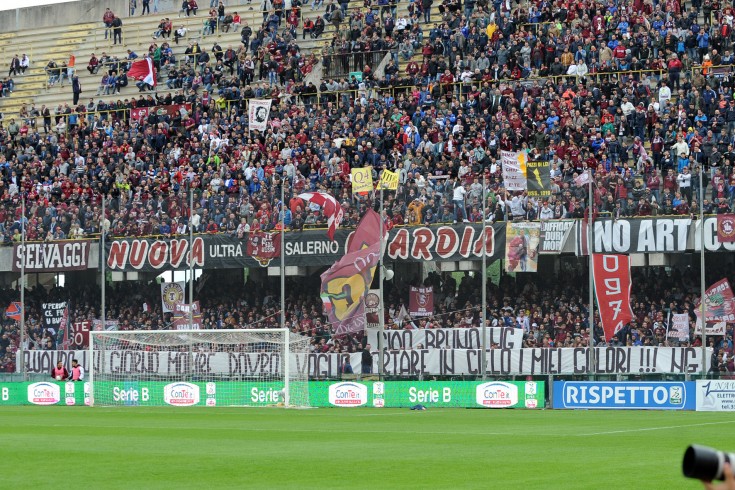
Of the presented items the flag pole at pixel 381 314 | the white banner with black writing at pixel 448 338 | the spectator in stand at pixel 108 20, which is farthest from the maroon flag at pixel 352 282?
the spectator in stand at pixel 108 20

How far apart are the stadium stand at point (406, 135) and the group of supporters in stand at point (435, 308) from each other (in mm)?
101

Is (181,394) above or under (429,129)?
under

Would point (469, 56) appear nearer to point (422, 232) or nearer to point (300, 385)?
point (422, 232)

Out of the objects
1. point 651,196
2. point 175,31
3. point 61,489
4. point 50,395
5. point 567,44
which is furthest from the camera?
point 175,31

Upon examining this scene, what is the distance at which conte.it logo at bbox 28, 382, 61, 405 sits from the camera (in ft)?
144

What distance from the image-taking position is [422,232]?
4266cm

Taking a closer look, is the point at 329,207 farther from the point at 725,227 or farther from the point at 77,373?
the point at 725,227

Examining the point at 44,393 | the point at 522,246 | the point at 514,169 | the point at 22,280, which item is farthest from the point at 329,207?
the point at 22,280

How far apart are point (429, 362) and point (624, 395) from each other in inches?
301

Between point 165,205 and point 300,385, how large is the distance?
9.18m

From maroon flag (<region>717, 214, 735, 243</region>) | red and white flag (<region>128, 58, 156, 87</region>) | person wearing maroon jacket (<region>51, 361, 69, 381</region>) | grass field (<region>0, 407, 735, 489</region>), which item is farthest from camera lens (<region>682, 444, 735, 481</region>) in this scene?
red and white flag (<region>128, 58, 156, 87</region>)

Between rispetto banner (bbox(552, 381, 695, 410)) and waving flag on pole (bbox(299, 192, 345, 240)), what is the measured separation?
33.2 feet

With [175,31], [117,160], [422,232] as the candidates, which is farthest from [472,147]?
[175,31]

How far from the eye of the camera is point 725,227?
3731 centimetres
